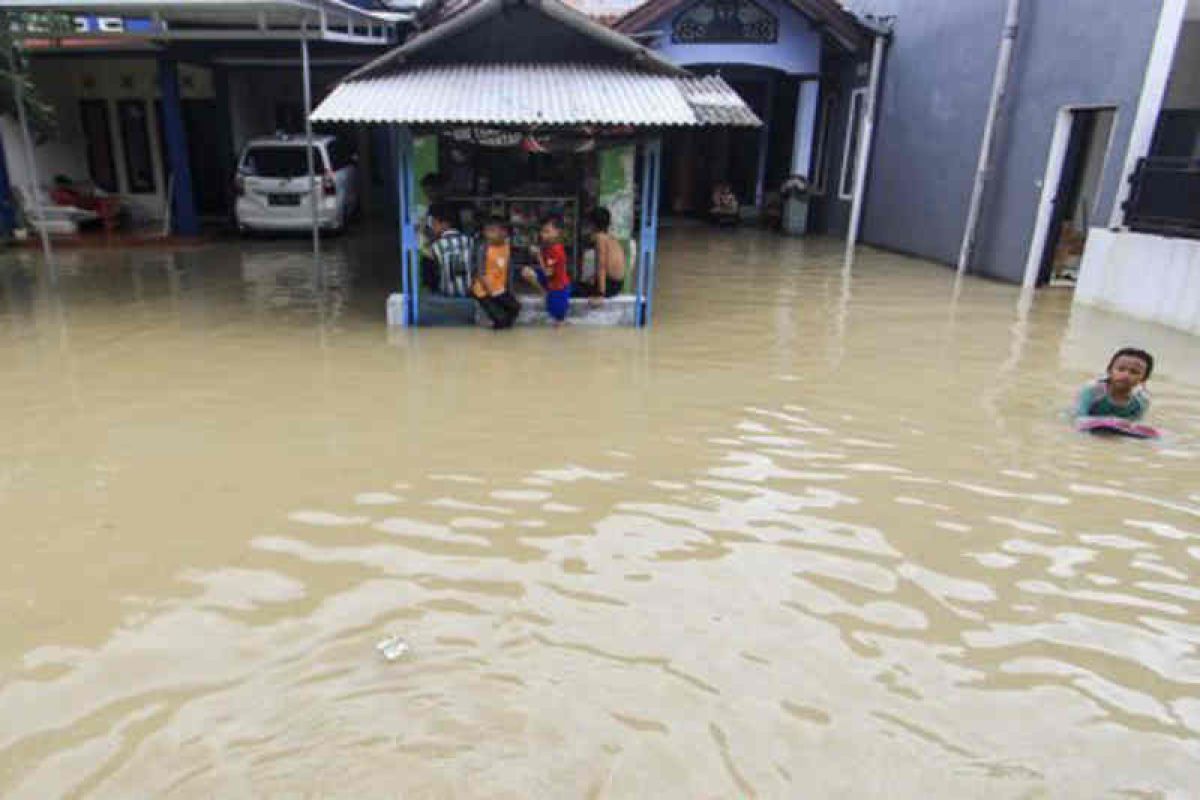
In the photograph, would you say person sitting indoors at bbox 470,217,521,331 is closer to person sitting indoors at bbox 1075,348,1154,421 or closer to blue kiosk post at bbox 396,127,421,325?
blue kiosk post at bbox 396,127,421,325

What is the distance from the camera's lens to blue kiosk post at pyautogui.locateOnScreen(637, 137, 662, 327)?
908cm

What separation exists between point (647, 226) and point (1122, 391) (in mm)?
4811

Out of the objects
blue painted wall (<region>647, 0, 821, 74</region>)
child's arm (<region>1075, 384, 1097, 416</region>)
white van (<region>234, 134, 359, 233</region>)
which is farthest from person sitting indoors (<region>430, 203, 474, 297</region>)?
blue painted wall (<region>647, 0, 821, 74</region>)

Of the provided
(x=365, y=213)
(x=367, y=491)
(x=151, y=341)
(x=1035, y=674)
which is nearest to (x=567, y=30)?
(x=151, y=341)

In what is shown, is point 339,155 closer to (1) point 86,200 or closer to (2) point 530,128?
(1) point 86,200

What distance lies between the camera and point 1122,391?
576cm

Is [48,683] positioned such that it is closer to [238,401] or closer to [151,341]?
[238,401]

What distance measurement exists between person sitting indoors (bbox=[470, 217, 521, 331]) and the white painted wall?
6.99 m

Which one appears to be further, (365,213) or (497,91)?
(365,213)

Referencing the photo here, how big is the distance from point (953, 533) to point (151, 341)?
283 inches

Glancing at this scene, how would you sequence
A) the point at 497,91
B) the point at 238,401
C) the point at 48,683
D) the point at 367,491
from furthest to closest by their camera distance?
the point at 497,91, the point at 238,401, the point at 367,491, the point at 48,683

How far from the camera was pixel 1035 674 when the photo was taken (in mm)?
3270

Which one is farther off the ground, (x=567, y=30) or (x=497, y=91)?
(x=567, y=30)

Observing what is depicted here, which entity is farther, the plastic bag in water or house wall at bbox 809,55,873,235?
house wall at bbox 809,55,873,235
